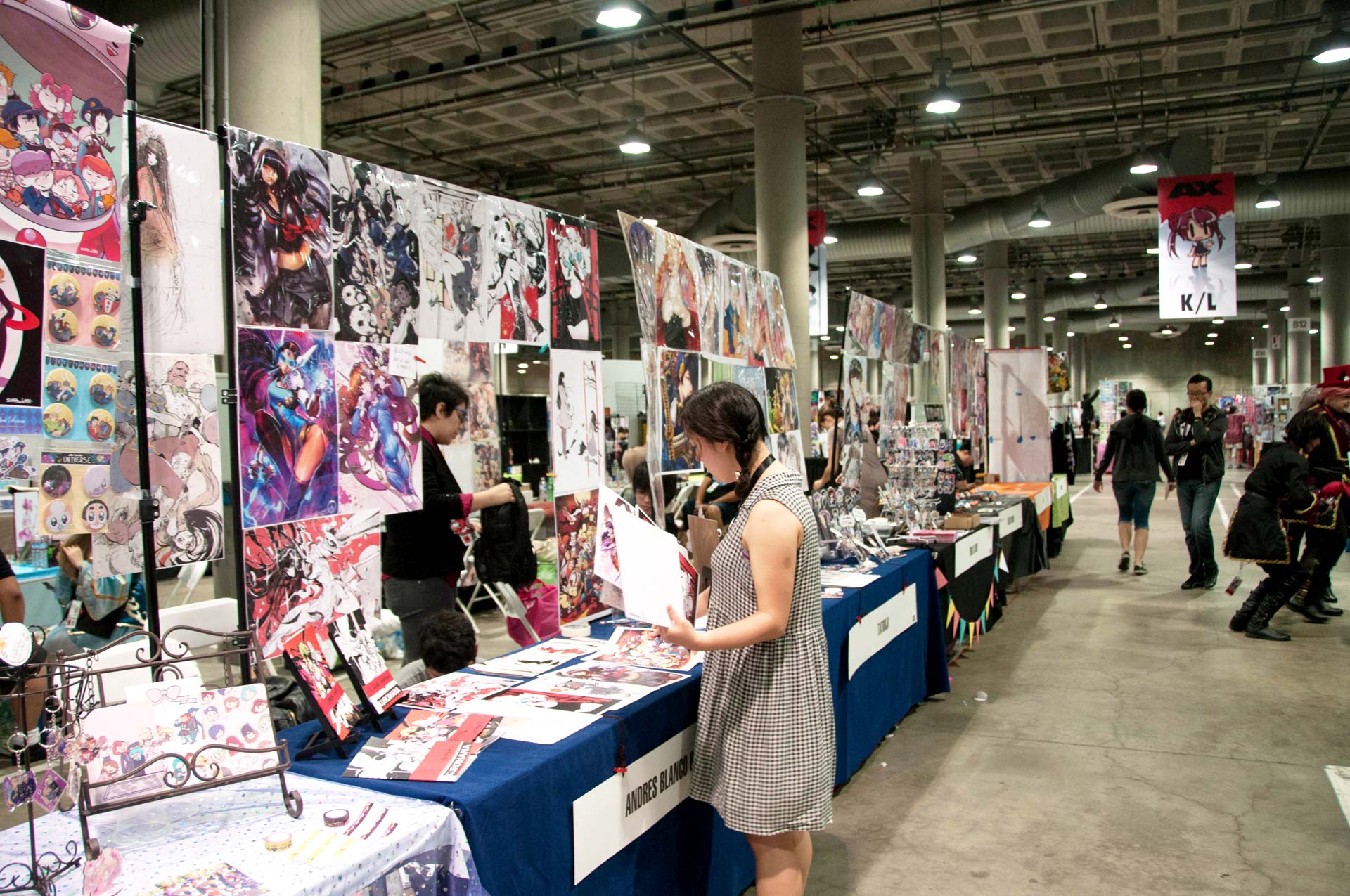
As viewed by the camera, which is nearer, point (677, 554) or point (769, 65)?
point (677, 554)

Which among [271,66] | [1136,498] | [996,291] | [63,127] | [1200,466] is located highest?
[996,291]

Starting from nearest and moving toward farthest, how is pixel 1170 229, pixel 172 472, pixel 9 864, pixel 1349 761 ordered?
pixel 9 864
pixel 172 472
pixel 1349 761
pixel 1170 229

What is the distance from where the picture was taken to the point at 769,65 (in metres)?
8.49

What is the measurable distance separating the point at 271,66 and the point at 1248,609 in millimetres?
6409

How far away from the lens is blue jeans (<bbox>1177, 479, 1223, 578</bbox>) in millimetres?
7652

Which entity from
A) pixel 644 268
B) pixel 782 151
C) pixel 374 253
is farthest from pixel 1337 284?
pixel 374 253

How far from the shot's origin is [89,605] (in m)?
4.33

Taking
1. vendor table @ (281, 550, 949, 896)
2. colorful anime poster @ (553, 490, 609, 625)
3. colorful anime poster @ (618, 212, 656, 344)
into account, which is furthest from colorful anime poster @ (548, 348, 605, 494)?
vendor table @ (281, 550, 949, 896)

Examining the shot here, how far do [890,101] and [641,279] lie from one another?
10280 mm

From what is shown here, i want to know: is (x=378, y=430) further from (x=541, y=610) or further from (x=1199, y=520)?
(x=1199, y=520)

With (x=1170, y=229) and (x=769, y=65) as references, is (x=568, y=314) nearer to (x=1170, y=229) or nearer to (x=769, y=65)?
(x=769, y=65)

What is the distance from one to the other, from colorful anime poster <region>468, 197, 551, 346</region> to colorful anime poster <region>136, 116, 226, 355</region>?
2.76 ft

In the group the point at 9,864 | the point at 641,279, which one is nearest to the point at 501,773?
the point at 9,864

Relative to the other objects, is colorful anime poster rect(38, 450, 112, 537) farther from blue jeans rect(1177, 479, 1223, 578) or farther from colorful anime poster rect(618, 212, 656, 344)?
blue jeans rect(1177, 479, 1223, 578)
